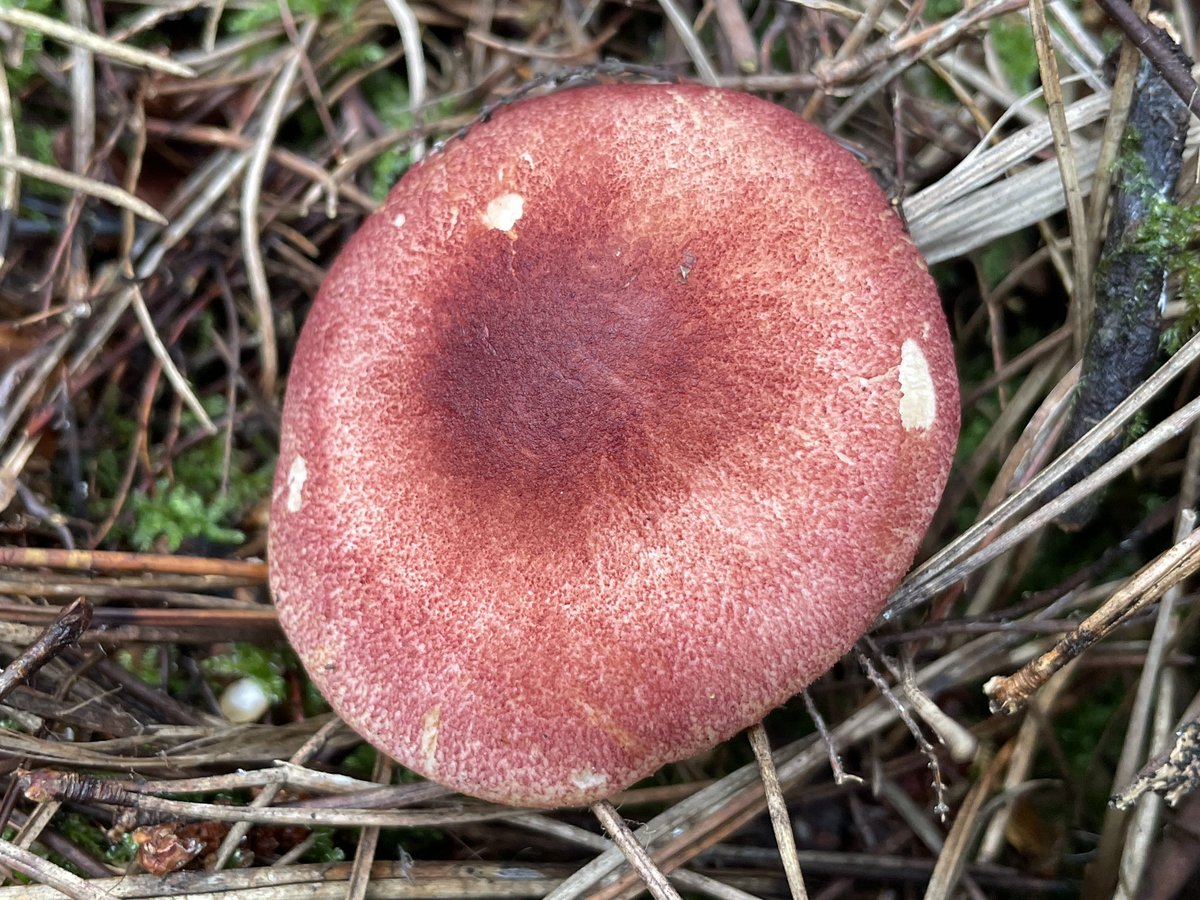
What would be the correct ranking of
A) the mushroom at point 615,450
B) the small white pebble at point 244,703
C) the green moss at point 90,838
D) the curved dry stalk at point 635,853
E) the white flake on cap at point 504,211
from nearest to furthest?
1. the mushroom at point 615,450
2. the curved dry stalk at point 635,853
3. the white flake on cap at point 504,211
4. the green moss at point 90,838
5. the small white pebble at point 244,703

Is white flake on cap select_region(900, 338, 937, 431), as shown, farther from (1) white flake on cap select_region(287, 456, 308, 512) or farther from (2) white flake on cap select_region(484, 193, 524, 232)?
(1) white flake on cap select_region(287, 456, 308, 512)

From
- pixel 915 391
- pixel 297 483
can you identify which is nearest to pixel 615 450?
pixel 915 391

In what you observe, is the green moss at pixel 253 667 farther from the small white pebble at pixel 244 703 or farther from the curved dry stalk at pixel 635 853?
the curved dry stalk at pixel 635 853

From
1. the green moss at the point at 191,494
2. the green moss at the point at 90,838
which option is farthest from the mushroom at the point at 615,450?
the green moss at the point at 90,838

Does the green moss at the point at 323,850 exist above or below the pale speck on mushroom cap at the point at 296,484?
below

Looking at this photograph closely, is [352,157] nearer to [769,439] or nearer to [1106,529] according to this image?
[769,439]

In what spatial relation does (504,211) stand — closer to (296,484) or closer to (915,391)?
(296,484)

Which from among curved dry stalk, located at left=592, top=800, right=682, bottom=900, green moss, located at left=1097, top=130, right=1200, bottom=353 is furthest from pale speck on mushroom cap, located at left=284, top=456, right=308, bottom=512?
green moss, located at left=1097, top=130, right=1200, bottom=353

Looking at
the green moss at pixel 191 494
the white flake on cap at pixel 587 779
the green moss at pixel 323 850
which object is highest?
the white flake on cap at pixel 587 779
